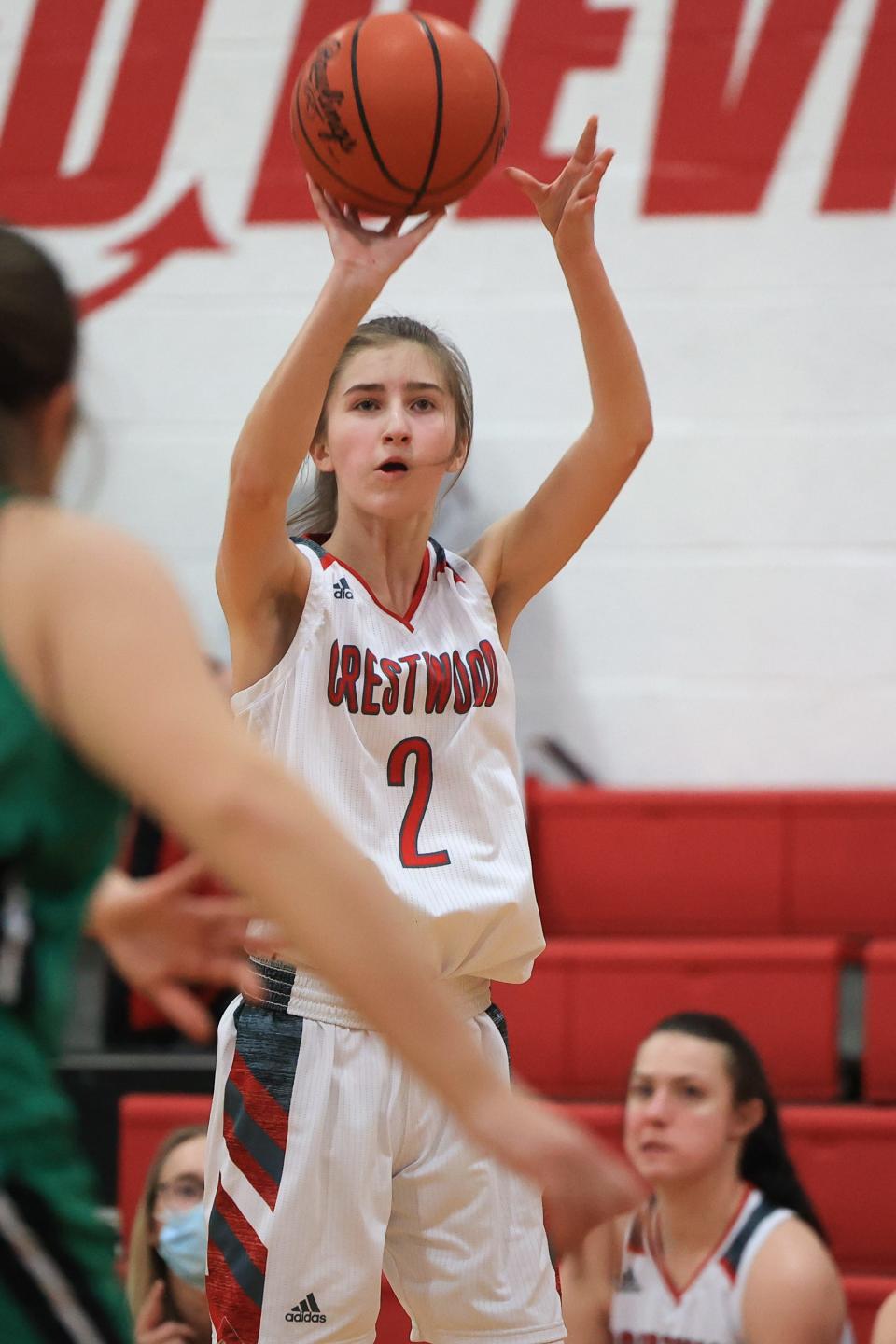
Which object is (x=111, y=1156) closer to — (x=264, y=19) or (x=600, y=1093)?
(x=600, y=1093)

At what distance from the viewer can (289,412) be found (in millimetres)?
2742

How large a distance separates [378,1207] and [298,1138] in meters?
0.16

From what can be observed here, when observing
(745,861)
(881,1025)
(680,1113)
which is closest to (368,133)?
(680,1113)

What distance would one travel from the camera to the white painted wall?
579cm

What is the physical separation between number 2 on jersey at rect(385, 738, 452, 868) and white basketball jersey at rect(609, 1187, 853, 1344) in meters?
1.48

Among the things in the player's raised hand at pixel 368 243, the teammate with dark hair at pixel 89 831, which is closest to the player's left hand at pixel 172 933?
the teammate with dark hair at pixel 89 831

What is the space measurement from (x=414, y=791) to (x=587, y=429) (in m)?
0.73

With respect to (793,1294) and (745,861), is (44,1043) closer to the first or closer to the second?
(793,1294)

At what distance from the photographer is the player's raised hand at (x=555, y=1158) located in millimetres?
1396

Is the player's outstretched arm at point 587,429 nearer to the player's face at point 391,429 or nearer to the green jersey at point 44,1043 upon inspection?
the player's face at point 391,429

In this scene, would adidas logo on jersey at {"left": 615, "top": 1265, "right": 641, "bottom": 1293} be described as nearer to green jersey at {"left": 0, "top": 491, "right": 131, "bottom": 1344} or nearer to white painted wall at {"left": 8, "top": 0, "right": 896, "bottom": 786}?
white painted wall at {"left": 8, "top": 0, "right": 896, "bottom": 786}

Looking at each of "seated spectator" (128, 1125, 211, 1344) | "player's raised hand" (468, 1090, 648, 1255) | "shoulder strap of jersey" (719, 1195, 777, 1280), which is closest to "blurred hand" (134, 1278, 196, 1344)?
"seated spectator" (128, 1125, 211, 1344)

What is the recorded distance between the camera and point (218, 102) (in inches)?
240

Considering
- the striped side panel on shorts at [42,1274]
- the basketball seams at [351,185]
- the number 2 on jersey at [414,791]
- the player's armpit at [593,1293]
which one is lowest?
the player's armpit at [593,1293]
